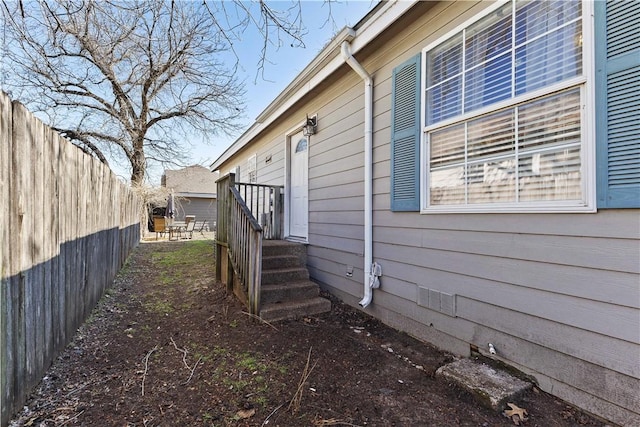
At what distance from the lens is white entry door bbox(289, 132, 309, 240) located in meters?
5.36

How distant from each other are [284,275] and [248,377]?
73.2 inches

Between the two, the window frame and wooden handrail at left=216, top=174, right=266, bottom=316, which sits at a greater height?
the window frame

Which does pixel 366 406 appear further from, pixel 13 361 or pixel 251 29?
pixel 251 29

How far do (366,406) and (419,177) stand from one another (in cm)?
201

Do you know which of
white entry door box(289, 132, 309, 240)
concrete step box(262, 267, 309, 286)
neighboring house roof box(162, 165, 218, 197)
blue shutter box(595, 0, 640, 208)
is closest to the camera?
blue shutter box(595, 0, 640, 208)

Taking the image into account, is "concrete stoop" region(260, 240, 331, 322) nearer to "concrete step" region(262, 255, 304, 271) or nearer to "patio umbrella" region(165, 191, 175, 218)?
"concrete step" region(262, 255, 304, 271)

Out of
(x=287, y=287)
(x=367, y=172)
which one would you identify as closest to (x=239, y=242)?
(x=287, y=287)

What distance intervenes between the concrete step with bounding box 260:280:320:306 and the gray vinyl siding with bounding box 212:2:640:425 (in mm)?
455

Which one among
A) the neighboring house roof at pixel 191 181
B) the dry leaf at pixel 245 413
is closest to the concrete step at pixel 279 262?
the dry leaf at pixel 245 413

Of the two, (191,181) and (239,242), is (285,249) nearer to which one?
(239,242)

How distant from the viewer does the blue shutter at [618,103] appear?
169 centimetres

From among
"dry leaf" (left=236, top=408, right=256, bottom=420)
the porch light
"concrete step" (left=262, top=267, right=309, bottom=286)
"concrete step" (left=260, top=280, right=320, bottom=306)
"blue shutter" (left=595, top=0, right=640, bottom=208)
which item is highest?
the porch light

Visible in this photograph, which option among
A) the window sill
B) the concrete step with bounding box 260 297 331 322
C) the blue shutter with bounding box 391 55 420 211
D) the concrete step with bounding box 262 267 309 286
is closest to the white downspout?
the blue shutter with bounding box 391 55 420 211

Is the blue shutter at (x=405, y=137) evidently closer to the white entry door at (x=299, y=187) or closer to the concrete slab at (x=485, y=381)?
the concrete slab at (x=485, y=381)
